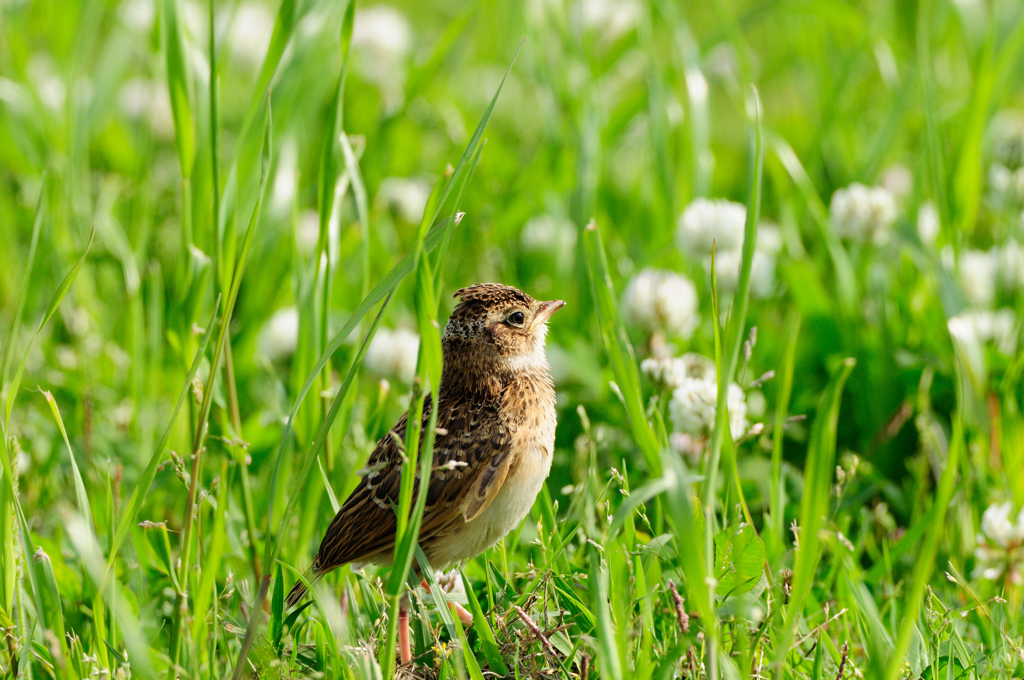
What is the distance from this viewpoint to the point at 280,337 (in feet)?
13.7

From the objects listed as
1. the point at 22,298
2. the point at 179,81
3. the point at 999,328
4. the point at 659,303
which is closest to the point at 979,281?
the point at 999,328

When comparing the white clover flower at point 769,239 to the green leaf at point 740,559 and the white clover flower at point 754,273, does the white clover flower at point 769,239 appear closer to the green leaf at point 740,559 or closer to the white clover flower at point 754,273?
the white clover flower at point 754,273

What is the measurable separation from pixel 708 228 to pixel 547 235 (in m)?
1.29

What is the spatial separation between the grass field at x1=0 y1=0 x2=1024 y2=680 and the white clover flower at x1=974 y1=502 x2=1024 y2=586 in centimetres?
1

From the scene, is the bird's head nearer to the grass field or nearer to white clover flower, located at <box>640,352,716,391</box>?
the grass field

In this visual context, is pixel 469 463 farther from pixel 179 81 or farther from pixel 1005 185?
pixel 1005 185

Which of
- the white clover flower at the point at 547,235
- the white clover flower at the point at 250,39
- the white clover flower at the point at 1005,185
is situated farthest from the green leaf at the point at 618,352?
the white clover flower at the point at 250,39

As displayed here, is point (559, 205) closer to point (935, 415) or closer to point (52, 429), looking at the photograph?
point (935, 415)

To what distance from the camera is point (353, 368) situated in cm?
200

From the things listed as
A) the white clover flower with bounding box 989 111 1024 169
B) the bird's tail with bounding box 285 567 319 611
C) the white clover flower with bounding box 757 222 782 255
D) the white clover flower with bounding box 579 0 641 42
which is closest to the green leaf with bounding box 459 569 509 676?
the bird's tail with bounding box 285 567 319 611

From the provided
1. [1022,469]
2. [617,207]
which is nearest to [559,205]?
[617,207]

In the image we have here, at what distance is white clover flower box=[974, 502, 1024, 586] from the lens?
2742mm

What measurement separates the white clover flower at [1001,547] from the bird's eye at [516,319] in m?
1.61

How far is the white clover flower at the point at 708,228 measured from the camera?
12.9 feet
